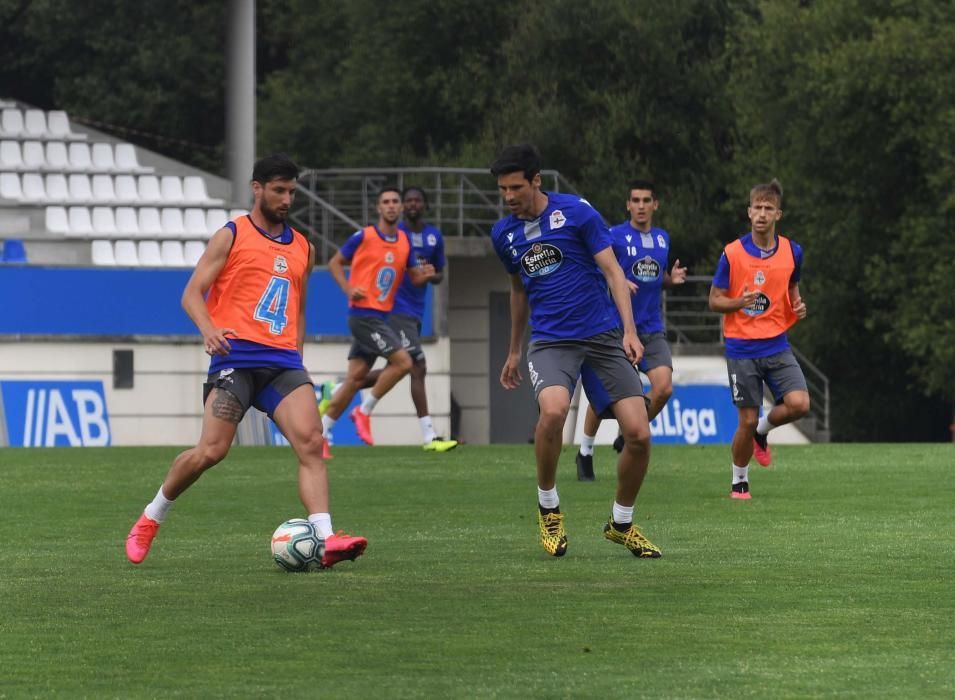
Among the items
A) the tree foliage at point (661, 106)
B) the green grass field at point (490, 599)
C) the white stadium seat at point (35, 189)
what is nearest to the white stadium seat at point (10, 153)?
the white stadium seat at point (35, 189)

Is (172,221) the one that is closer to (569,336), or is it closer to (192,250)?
(192,250)

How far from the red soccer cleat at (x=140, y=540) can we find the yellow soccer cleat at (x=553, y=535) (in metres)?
1.99

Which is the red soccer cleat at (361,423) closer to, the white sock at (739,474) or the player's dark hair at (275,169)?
the white sock at (739,474)

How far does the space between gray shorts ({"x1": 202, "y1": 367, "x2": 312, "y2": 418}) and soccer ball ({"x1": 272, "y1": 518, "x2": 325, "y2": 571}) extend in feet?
2.19

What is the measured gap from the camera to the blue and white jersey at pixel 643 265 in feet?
50.8

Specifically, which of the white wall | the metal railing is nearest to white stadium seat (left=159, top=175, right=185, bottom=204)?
the metal railing

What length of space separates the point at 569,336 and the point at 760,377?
4411 millimetres

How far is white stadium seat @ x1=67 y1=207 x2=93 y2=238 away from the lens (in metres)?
30.5

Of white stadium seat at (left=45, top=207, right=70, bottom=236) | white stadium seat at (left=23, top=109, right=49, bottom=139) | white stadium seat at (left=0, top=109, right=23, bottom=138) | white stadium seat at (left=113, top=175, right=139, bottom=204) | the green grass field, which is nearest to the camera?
the green grass field

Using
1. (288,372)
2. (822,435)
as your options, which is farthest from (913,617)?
(822,435)

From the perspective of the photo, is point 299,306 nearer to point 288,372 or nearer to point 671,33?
point 288,372

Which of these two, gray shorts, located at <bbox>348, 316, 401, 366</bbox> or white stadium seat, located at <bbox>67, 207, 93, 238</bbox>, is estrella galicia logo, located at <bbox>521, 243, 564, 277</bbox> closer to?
gray shorts, located at <bbox>348, 316, 401, 366</bbox>

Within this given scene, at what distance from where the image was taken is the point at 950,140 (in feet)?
126

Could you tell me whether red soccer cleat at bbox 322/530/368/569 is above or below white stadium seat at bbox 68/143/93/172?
below
